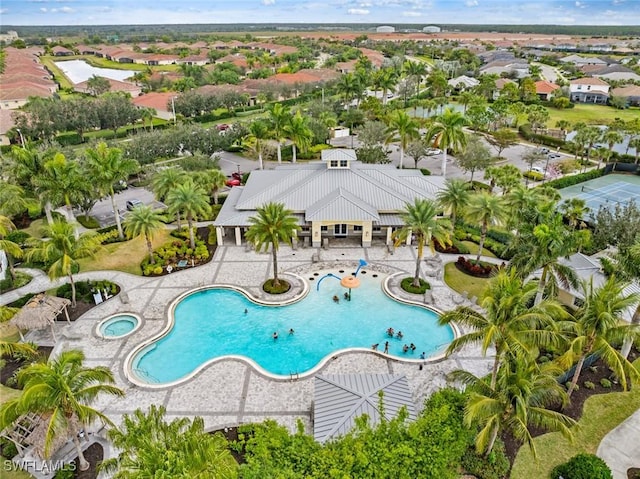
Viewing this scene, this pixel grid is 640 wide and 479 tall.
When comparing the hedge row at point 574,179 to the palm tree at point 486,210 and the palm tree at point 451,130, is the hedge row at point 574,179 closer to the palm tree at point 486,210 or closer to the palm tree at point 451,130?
the palm tree at point 451,130

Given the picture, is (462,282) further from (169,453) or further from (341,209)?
(169,453)

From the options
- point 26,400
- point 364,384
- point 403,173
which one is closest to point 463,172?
point 403,173

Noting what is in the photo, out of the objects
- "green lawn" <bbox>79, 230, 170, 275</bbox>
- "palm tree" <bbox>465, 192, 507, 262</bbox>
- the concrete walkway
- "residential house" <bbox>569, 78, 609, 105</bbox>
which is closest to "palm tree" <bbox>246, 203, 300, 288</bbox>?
"green lawn" <bbox>79, 230, 170, 275</bbox>

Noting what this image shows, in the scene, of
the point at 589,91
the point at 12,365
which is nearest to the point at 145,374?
the point at 12,365

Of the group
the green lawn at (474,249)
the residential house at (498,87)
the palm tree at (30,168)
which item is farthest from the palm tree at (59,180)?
the residential house at (498,87)

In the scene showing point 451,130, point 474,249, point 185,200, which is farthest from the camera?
point 451,130

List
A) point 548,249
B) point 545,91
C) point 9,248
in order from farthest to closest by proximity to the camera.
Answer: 1. point 545,91
2. point 9,248
3. point 548,249

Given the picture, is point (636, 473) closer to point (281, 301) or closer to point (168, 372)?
point (281, 301)
